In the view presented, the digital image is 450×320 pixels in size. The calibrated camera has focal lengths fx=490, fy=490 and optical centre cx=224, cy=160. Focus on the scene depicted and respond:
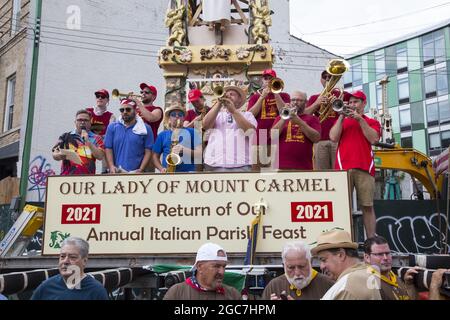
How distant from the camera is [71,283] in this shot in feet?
12.4

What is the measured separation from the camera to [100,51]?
769 inches

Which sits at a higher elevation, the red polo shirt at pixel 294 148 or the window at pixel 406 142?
the window at pixel 406 142

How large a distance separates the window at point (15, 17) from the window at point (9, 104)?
1.78 m

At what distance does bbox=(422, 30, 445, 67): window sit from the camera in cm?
4353

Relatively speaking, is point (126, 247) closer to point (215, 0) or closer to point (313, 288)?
point (313, 288)

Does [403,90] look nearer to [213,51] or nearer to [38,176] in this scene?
[38,176]

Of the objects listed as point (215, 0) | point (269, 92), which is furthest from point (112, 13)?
point (269, 92)

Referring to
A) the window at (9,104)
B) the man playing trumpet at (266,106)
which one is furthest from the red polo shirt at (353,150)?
the window at (9,104)

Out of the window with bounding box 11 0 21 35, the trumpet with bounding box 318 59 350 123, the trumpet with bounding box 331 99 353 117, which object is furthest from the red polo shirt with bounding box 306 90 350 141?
the window with bounding box 11 0 21 35

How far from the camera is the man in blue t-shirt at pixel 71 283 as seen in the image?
375 cm

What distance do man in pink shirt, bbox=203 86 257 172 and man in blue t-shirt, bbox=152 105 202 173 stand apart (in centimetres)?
25

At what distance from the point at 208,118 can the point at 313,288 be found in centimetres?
289

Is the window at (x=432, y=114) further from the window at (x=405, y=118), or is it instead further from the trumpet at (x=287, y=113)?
the trumpet at (x=287, y=113)

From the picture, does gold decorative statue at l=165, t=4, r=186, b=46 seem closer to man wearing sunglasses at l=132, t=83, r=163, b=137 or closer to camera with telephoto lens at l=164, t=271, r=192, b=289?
man wearing sunglasses at l=132, t=83, r=163, b=137
